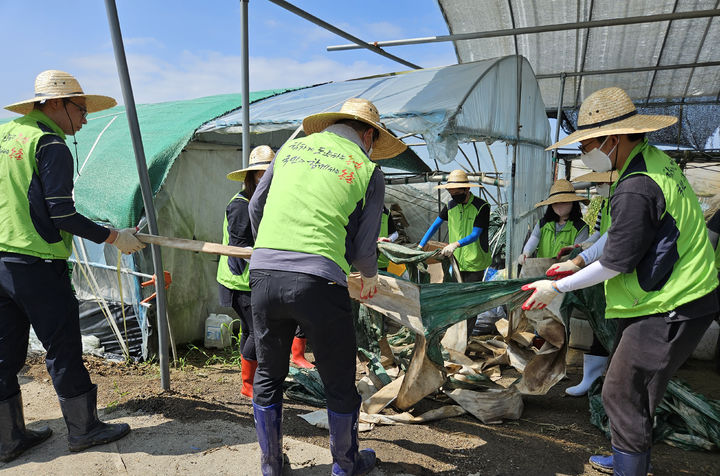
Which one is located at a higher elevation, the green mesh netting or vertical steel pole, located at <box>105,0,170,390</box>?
vertical steel pole, located at <box>105,0,170,390</box>

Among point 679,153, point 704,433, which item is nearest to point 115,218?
point 704,433

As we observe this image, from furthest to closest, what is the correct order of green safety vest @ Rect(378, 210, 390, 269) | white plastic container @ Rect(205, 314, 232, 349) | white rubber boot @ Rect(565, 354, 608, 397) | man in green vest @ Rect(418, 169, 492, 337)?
white plastic container @ Rect(205, 314, 232, 349)
green safety vest @ Rect(378, 210, 390, 269)
man in green vest @ Rect(418, 169, 492, 337)
white rubber boot @ Rect(565, 354, 608, 397)

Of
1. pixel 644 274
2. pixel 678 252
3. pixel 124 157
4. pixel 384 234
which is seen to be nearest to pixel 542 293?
pixel 644 274

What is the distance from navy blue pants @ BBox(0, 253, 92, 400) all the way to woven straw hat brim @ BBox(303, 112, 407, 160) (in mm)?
1667

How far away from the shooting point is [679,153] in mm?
12086

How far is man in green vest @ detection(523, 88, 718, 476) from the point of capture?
A: 2.13m

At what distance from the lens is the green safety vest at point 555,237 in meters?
4.79

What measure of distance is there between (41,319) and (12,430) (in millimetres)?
711

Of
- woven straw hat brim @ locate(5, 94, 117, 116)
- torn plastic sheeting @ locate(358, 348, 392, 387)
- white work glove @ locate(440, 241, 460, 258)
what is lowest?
torn plastic sheeting @ locate(358, 348, 392, 387)

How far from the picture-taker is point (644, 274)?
220 cm

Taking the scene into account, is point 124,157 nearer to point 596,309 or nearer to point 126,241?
point 126,241

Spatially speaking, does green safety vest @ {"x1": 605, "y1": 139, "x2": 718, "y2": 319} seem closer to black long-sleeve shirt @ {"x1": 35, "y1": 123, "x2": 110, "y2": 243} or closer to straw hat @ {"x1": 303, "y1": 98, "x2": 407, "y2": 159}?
straw hat @ {"x1": 303, "y1": 98, "x2": 407, "y2": 159}

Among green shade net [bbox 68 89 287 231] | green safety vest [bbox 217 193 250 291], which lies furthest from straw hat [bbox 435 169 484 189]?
green shade net [bbox 68 89 287 231]

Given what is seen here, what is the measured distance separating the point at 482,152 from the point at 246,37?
5409 millimetres
